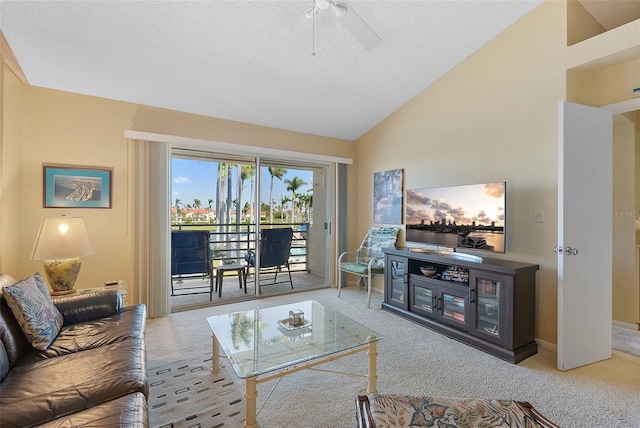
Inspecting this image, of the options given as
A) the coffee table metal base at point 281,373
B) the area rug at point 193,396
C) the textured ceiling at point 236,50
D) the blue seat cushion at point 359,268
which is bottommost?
the area rug at point 193,396

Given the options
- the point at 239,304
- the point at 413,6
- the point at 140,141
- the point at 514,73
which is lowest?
the point at 239,304

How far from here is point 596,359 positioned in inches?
94.3

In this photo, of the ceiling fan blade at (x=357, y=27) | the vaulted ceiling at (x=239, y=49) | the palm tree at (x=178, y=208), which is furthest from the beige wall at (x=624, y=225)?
the palm tree at (x=178, y=208)

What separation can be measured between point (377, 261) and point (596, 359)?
7.27 ft

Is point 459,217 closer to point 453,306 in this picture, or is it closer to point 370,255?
point 453,306

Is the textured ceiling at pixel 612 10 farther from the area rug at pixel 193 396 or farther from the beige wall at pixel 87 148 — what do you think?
the area rug at pixel 193 396

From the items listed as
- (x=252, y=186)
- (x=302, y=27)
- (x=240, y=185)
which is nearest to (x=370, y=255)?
(x=252, y=186)

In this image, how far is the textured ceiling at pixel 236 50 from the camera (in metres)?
2.30

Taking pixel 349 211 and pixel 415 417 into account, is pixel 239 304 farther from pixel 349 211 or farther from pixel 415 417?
pixel 415 417

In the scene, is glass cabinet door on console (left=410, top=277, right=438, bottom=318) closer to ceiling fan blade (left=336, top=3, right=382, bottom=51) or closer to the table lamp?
ceiling fan blade (left=336, top=3, right=382, bottom=51)

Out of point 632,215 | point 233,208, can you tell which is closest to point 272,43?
point 233,208

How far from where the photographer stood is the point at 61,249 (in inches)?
95.2

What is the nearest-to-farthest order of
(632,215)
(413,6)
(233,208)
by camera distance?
(413,6) → (632,215) → (233,208)

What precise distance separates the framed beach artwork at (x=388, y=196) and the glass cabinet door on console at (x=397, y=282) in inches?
30.4
